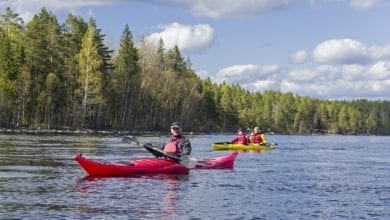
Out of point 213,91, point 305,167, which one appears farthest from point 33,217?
point 213,91

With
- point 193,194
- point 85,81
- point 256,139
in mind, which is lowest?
point 193,194

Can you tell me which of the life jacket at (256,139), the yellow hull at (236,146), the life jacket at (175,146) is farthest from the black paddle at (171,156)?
the life jacket at (256,139)

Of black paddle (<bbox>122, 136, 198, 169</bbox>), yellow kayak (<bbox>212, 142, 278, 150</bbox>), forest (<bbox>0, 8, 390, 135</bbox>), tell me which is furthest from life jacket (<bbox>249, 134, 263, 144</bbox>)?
forest (<bbox>0, 8, 390, 135</bbox>)

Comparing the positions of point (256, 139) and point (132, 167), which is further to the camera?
point (256, 139)

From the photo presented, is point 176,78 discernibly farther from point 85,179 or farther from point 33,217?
point 33,217

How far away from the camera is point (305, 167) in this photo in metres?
33.8

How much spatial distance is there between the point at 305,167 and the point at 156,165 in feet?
36.0

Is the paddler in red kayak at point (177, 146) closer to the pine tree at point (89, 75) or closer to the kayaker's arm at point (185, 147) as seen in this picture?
the kayaker's arm at point (185, 147)

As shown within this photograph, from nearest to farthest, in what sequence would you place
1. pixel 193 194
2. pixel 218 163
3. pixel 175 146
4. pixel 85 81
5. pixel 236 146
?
pixel 193 194, pixel 175 146, pixel 218 163, pixel 236 146, pixel 85 81

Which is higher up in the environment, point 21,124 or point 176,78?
point 176,78

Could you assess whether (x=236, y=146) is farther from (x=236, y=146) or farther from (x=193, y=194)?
(x=193, y=194)

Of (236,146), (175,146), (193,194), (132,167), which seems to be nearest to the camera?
(193,194)

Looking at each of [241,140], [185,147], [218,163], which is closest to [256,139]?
[241,140]

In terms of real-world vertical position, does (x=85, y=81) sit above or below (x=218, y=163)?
above
